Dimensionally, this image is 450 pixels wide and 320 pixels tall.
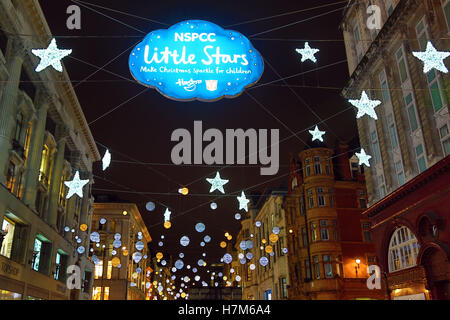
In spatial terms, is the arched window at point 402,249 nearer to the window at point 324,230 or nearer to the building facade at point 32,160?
the window at point 324,230

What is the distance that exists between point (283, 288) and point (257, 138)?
3351cm

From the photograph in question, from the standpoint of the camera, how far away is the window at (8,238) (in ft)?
74.2

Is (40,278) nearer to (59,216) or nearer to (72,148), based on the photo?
(59,216)

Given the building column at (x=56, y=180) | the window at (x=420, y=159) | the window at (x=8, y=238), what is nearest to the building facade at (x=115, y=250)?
the building column at (x=56, y=180)

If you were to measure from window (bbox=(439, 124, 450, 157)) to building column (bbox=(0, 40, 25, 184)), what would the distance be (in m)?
22.9

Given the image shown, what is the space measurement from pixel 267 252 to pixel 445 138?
2091 centimetres

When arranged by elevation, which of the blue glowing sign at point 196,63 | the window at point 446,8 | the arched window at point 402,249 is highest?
the window at point 446,8

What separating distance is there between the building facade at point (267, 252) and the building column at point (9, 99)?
61.7ft

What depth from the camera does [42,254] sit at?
29.6 m

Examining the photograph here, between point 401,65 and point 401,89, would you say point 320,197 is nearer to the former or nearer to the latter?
point 401,65

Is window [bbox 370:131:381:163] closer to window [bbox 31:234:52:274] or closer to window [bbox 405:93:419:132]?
window [bbox 405:93:419:132]

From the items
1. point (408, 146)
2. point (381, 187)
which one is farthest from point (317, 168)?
point (408, 146)

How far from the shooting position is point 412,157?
22.5 metres
